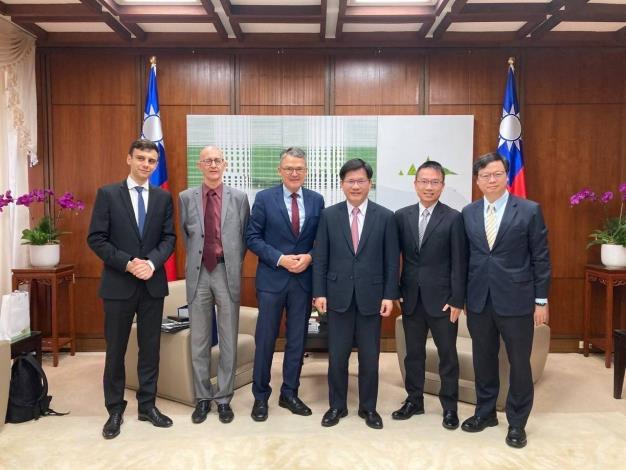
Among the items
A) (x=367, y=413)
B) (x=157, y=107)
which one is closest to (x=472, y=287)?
(x=367, y=413)

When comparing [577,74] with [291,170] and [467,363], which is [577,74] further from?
[291,170]

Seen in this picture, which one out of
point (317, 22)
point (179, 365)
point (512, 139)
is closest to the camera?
point (179, 365)

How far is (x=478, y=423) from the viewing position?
9.03 feet

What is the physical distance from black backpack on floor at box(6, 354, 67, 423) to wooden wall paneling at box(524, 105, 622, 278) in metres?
4.38

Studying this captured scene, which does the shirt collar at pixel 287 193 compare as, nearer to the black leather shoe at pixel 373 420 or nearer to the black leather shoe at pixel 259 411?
the black leather shoe at pixel 259 411

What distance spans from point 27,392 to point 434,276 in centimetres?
258

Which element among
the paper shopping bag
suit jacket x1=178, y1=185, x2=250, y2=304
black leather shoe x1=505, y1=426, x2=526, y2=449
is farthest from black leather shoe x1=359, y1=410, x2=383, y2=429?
the paper shopping bag

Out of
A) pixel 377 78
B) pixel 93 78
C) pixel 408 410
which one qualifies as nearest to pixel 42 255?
pixel 93 78

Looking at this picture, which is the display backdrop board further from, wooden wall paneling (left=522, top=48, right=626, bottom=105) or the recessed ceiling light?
the recessed ceiling light

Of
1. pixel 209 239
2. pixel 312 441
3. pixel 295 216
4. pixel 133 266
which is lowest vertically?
pixel 312 441

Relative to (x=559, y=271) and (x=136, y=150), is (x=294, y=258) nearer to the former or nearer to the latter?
(x=136, y=150)

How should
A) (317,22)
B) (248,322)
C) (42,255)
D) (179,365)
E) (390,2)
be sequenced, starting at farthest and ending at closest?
1. (42,255)
2. (317,22)
3. (390,2)
4. (248,322)
5. (179,365)

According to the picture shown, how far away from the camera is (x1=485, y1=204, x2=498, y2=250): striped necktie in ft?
8.58

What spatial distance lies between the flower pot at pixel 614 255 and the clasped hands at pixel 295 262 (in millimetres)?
2940
